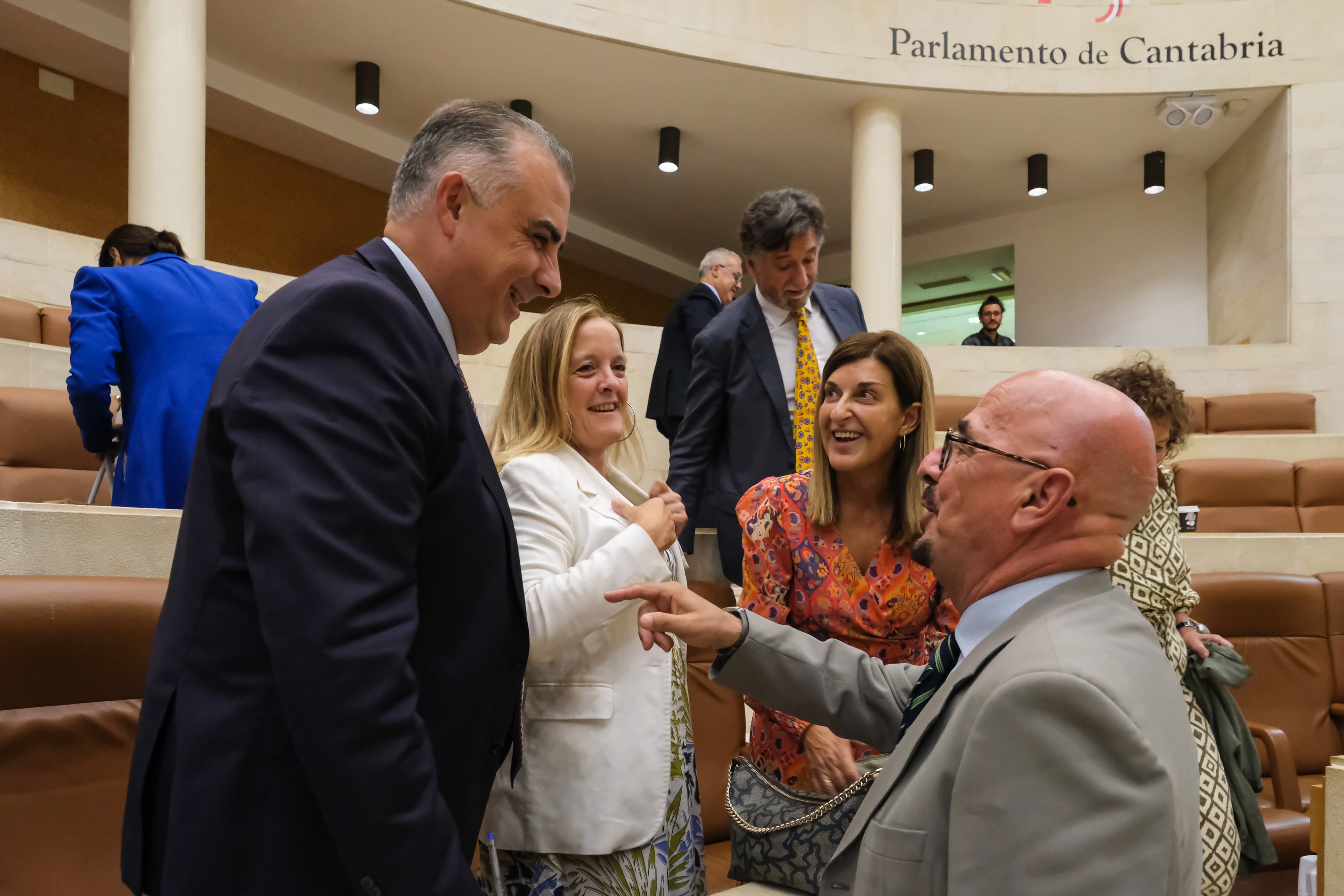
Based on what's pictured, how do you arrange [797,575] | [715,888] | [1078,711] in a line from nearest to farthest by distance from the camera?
[1078,711] → [797,575] → [715,888]

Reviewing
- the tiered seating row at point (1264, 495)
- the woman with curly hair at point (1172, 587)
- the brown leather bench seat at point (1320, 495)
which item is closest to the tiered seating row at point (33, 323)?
the woman with curly hair at point (1172, 587)

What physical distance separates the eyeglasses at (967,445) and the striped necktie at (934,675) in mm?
214

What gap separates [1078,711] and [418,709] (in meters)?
0.65

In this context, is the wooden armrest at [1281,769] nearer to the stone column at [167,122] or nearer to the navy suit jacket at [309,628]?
the navy suit jacket at [309,628]

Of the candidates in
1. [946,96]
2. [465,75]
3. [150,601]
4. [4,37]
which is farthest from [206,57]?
[150,601]

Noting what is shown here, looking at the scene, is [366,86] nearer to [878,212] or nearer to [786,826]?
[878,212]

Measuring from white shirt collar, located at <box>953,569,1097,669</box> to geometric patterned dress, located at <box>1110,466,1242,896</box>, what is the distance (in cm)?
128

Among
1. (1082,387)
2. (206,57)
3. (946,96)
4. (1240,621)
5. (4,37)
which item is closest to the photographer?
(1082,387)

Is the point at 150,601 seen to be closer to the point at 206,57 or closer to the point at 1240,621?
the point at 1240,621

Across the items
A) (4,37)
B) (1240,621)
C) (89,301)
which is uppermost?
(4,37)

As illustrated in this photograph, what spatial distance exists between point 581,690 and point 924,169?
9261 millimetres

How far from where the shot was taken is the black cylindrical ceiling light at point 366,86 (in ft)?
26.5

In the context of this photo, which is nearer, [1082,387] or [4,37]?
[1082,387]

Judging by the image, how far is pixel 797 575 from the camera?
1.85 meters
